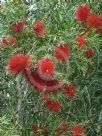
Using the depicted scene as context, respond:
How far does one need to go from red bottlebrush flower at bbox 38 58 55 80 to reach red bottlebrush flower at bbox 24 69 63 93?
0.23ft

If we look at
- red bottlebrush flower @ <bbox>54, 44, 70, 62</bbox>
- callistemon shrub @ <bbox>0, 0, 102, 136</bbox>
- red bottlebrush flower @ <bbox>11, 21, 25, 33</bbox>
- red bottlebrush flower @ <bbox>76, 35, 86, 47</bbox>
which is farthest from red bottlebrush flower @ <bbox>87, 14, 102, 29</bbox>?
red bottlebrush flower @ <bbox>11, 21, 25, 33</bbox>

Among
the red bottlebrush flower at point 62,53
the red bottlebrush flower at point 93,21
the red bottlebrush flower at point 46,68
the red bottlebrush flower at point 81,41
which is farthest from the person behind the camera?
the red bottlebrush flower at point 93,21

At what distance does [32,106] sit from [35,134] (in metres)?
0.50

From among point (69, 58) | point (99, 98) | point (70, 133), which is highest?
point (69, 58)

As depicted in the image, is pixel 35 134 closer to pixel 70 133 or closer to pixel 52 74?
pixel 70 133

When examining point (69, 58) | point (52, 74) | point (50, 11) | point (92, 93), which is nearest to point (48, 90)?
point (52, 74)

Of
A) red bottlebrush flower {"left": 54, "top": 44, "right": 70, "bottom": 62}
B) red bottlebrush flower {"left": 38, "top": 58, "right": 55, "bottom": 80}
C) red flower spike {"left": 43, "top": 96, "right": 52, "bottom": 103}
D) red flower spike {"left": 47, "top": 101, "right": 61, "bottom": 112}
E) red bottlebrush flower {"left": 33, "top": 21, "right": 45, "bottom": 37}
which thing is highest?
red bottlebrush flower {"left": 33, "top": 21, "right": 45, "bottom": 37}

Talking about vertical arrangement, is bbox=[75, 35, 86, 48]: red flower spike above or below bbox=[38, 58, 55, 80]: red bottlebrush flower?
above

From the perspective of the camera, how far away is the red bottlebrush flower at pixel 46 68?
127 inches

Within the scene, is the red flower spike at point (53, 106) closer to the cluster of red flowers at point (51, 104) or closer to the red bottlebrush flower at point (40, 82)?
the cluster of red flowers at point (51, 104)

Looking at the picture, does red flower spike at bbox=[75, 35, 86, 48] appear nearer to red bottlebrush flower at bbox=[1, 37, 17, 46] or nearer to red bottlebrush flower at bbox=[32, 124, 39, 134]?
red bottlebrush flower at bbox=[1, 37, 17, 46]

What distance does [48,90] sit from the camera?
3.41 meters

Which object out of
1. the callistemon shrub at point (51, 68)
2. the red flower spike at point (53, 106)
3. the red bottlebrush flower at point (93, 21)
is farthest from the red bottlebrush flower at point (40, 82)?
the red bottlebrush flower at point (93, 21)

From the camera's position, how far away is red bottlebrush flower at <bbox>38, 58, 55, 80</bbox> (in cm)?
321
